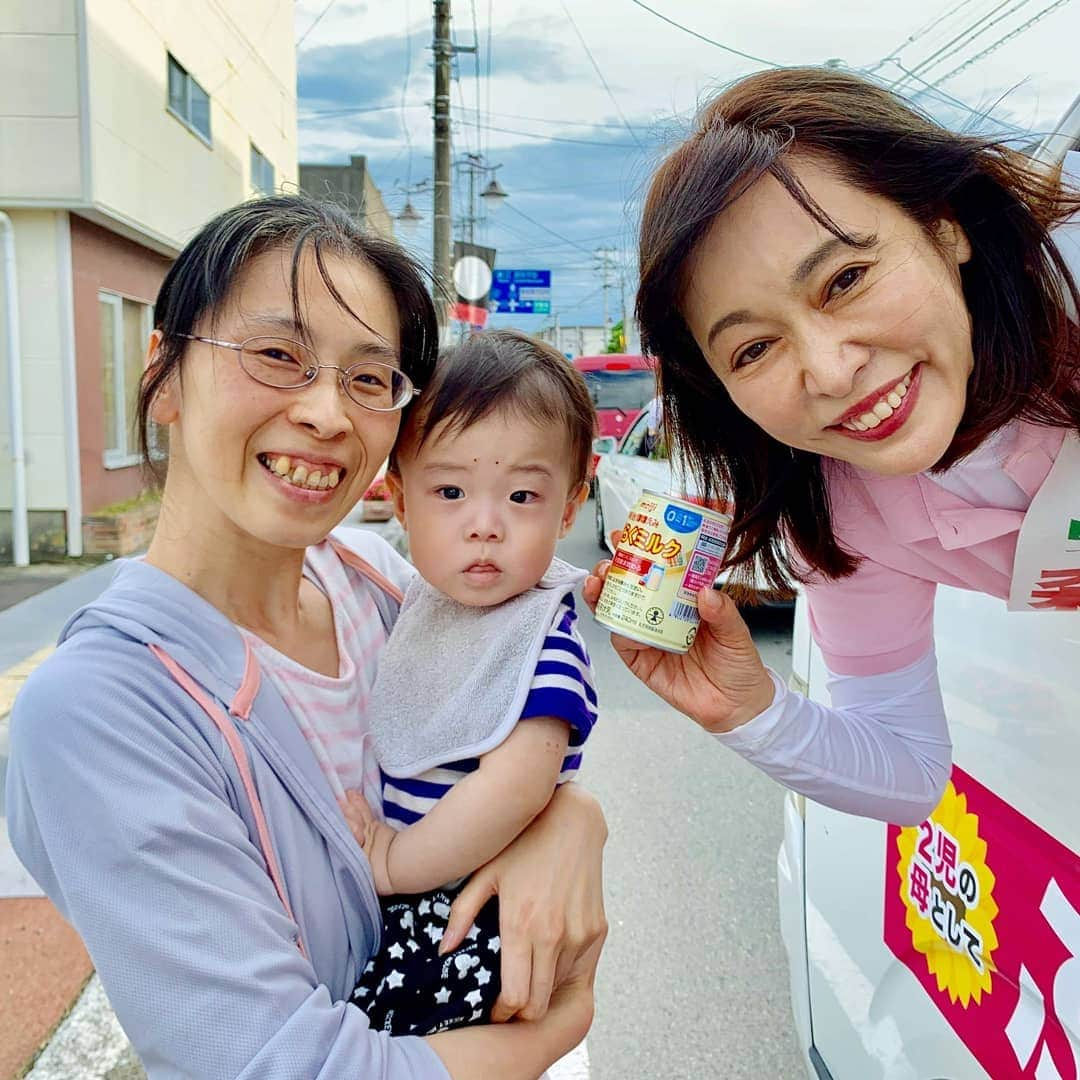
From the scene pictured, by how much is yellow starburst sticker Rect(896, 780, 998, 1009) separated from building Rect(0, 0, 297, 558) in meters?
7.29

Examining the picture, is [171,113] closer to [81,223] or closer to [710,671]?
[81,223]

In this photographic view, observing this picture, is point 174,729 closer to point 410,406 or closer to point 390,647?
point 390,647

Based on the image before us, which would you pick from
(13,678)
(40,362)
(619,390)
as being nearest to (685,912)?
(13,678)

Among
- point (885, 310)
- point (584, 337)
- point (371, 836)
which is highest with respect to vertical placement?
point (584, 337)

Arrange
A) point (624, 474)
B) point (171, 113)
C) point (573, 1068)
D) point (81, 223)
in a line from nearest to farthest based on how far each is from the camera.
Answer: point (573, 1068)
point (81, 223)
point (624, 474)
point (171, 113)

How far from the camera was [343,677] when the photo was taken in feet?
4.53

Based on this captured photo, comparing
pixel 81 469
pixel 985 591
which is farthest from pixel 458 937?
pixel 81 469

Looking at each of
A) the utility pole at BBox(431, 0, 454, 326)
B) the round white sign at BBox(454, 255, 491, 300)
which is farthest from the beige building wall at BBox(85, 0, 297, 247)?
the round white sign at BBox(454, 255, 491, 300)

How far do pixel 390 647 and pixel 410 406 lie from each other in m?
0.37

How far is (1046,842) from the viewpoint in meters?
1.25

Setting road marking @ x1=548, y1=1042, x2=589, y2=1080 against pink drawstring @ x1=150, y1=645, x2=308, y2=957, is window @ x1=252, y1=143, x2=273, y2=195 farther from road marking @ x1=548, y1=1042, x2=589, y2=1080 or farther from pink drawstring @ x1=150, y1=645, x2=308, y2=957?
pink drawstring @ x1=150, y1=645, x2=308, y2=957

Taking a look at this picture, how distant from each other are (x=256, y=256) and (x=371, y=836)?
757 mm

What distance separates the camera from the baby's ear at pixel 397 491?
5.22ft

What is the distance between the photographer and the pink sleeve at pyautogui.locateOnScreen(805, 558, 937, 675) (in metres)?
1.54
